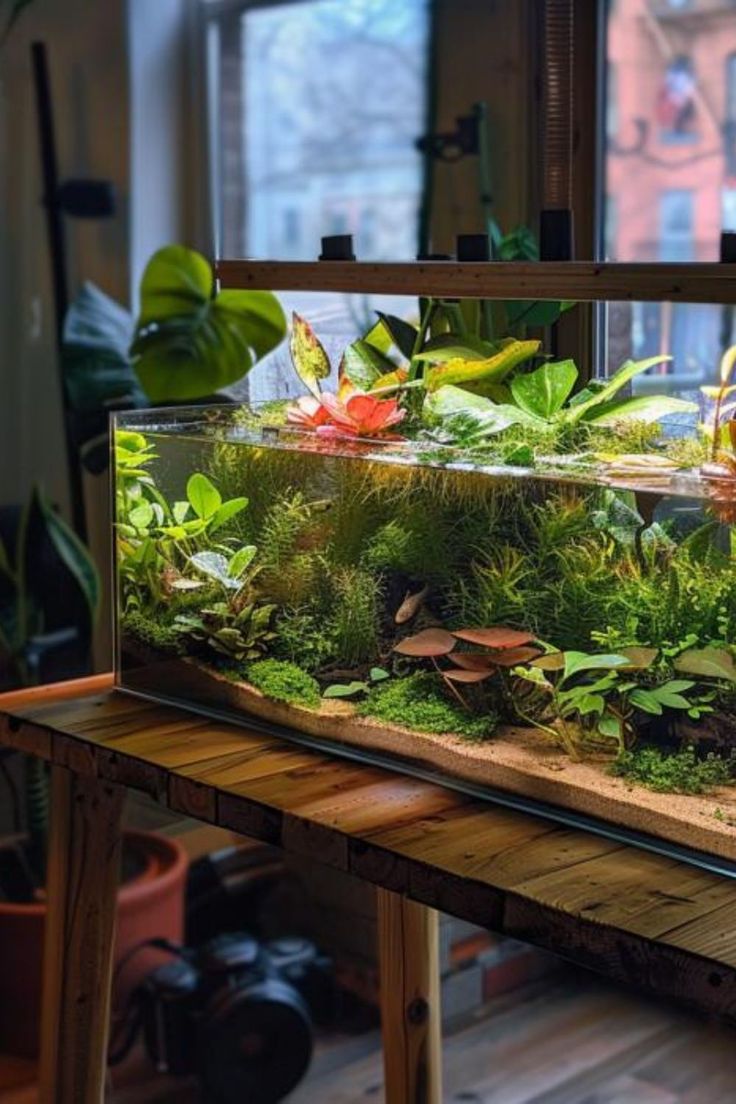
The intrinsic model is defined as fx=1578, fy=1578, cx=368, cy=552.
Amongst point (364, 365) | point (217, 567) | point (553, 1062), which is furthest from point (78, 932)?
point (553, 1062)

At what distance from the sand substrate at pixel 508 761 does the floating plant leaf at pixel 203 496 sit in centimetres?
16

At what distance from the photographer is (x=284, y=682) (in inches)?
61.9

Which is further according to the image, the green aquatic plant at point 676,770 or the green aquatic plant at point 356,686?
the green aquatic plant at point 356,686

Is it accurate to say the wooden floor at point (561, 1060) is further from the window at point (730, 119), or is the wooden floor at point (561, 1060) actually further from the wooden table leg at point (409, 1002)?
the window at point (730, 119)

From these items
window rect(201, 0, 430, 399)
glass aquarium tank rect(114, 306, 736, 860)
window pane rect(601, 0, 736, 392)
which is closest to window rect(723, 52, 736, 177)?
window pane rect(601, 0, 736, 392)

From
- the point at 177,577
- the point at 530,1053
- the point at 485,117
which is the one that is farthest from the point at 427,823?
the point at 485,117

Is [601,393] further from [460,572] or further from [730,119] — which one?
[730,119]

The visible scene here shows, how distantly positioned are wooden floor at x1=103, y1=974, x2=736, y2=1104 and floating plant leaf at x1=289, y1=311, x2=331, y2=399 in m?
1.30

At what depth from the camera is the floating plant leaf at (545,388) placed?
4.74 feet

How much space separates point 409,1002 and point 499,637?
58 cm

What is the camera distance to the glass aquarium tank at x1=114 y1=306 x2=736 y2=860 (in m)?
1.24

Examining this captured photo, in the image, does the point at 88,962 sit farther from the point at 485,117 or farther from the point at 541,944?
the point at 485,117

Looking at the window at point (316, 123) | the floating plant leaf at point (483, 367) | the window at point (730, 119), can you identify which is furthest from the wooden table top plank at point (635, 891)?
the window at point (316, 123)

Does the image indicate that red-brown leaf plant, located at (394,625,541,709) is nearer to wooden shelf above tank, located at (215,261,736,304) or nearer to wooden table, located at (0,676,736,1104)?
wooden table, located at (0,676,736,1104)
